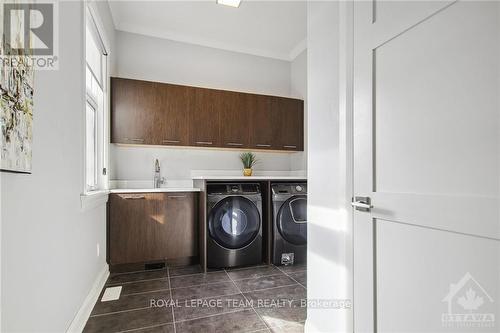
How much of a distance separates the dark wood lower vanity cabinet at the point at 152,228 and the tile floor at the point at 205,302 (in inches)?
7.0

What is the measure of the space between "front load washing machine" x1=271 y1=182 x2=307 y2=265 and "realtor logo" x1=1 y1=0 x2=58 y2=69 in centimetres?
233

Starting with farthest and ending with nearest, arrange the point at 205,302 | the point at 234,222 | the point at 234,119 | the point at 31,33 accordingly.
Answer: the point at 234,119, the point at 234,222, the point at 205,302, the point at 31,33

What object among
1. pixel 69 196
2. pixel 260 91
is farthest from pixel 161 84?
pixel 69 196

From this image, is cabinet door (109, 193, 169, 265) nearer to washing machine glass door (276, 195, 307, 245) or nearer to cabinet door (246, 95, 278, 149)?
washing machine glass door (276, 195, 307, 245)

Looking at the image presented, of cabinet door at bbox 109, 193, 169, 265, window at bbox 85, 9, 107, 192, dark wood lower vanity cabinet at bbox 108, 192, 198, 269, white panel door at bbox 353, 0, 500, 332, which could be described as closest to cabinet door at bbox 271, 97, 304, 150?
dark wood lower vanity cabinet at bbox 108, 192, 198, 269

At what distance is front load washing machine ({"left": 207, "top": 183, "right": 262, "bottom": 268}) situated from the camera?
286 cm

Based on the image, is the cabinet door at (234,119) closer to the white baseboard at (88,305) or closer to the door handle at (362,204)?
the white baseboard at (88,305)

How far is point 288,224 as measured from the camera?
10.2ft

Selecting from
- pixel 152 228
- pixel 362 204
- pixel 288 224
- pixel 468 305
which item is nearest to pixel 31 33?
pixel 362 204

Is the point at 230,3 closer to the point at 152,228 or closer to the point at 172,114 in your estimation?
the point at 172,114

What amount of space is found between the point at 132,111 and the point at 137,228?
137 cm

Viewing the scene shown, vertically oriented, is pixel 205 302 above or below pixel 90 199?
below

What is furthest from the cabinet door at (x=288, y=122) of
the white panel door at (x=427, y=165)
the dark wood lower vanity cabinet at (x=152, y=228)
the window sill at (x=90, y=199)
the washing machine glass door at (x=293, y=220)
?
the white panel door at (x=427, y=165)

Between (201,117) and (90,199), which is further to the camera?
(201,117)
